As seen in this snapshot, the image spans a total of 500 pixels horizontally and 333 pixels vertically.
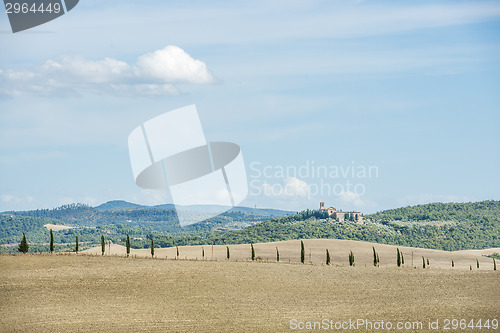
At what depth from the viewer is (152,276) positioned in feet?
266

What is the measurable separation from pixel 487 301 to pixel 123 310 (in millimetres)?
36444

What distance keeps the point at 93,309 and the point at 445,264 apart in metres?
117

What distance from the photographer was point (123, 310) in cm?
6419

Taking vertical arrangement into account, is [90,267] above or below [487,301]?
above

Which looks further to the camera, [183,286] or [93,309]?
[183,286]

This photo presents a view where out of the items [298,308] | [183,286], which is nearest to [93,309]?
[183,286]

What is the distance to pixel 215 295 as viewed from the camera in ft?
237

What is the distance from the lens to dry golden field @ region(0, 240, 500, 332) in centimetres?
5959

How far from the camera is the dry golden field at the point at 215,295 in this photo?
196ft

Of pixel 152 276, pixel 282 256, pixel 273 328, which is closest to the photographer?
pixel 273 328

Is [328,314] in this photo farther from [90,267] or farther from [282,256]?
[282,256]

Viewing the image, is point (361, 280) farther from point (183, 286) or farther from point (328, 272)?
point (183, 286)

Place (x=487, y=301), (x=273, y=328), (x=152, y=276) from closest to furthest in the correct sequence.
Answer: (x=273, y=328) < (x=487, y=301) < (x=152, y=276)

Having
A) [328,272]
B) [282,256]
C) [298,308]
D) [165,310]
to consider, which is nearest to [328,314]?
[298,308]
